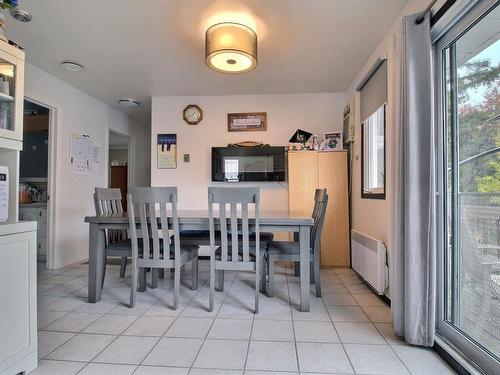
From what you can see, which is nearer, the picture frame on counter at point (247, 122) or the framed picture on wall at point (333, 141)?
the framed picture on wall at point (333, 141)

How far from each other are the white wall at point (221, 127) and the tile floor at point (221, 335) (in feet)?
5.21

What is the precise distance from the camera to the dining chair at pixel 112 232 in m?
2.52

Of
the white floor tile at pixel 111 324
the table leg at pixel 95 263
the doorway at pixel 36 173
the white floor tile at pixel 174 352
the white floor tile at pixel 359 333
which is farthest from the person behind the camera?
the doorway at pixel 36 173

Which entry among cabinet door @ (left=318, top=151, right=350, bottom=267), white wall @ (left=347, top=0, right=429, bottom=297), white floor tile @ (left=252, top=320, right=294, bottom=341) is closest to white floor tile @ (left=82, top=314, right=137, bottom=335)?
white floor tile @ (left=252, top=320, right=294, bottom=341)

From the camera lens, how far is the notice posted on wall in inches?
152

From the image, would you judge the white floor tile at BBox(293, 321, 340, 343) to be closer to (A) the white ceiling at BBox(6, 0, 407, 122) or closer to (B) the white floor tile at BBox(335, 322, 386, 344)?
(B) the white floor tile at BBox(335, 322, 386, 344)

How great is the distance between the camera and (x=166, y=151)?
4230 millimetres

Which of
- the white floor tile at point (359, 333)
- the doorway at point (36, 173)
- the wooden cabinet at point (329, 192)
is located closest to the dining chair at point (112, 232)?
the doorway at point (36, 173)

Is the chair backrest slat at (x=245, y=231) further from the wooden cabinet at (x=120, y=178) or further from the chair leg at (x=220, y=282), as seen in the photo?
the wooden cabinet at (x=120, y=178)

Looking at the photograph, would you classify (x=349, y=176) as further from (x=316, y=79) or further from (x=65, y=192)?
(x=65, y=192)

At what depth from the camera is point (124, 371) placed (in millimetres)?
1517

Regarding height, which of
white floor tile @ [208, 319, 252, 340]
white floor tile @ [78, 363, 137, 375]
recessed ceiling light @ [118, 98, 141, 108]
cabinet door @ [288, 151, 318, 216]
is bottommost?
white floor tile @ [208, 319, 252, 340]

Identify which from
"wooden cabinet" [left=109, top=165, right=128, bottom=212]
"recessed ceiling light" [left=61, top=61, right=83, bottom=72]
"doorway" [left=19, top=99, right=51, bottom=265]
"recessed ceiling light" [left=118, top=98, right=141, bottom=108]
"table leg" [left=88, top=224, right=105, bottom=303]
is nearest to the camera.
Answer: "table leg" [left=88, top=224, right=105, bottom=303]

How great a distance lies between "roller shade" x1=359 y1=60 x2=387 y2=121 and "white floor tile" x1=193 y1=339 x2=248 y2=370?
228 centimetres
